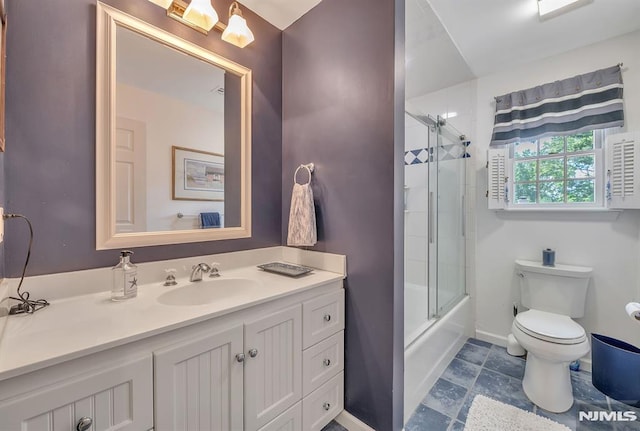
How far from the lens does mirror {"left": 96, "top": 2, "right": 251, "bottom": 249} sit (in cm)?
115

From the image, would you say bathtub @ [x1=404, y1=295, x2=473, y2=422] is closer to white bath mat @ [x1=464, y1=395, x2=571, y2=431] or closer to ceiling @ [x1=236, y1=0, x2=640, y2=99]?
white bath mat @ [x1=464, y1=395, x2=571, y2=431]

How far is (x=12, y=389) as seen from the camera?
59 centimetres

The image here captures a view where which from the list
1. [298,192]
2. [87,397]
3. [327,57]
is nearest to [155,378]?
[87,397]

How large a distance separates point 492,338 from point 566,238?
1024 mm

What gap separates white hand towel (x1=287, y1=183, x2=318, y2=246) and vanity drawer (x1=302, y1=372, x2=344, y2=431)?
2.42ft

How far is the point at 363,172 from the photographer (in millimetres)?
1389

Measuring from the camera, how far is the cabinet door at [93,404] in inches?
24.0

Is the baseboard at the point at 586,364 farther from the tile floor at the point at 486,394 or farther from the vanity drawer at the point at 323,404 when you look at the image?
the vanity drawer at the point at 323,404

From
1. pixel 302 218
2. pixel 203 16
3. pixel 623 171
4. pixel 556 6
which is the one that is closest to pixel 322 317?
pixel 302 218

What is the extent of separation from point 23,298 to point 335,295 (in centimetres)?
122

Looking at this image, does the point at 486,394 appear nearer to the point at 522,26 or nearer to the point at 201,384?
the point at 201,384

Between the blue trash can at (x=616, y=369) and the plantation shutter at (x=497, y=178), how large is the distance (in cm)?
108

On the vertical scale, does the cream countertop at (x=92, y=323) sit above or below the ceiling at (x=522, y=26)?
below

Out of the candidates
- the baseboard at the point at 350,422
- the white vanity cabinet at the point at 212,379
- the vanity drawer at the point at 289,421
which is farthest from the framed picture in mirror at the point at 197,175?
the baseboard at the point at 350,422
